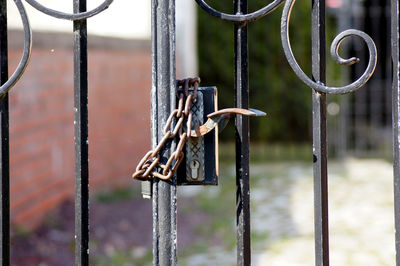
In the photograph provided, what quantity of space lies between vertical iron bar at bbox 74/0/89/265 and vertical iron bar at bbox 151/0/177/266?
0.17 metres

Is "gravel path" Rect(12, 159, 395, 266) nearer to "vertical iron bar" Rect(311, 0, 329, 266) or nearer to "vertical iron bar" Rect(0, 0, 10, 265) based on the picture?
"vertical iron bar" Rect(0, 0, 10, 265)

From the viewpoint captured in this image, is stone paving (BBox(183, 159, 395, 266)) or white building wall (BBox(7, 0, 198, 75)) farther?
white building wall (BBox(7, 0, 198, 75))

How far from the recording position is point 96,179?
780 cm

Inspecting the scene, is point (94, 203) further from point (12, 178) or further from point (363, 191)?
point (363, 191)

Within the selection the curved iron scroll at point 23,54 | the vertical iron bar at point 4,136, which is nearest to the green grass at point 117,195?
the vertical iron bar at point 4,136

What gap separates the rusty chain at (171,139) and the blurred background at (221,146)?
11.8 ft

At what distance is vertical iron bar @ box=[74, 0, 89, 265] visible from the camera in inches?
68.6

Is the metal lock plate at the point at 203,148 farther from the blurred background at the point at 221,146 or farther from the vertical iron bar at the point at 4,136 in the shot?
the blurred background at the point at 221,146

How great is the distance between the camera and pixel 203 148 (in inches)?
66.9

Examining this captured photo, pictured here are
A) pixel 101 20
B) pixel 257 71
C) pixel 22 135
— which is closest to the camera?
pixel 22 135

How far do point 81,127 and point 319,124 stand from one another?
560 millimetres

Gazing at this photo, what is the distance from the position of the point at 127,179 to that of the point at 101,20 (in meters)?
1.99

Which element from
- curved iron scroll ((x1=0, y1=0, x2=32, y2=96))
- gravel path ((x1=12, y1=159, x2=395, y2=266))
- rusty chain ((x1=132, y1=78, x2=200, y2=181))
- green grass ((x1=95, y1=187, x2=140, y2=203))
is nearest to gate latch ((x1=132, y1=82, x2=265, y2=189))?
rusty chain ((x1=132, y1=78, x2=200, y2=181))

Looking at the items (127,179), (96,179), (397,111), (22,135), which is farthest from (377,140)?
(397,111)
